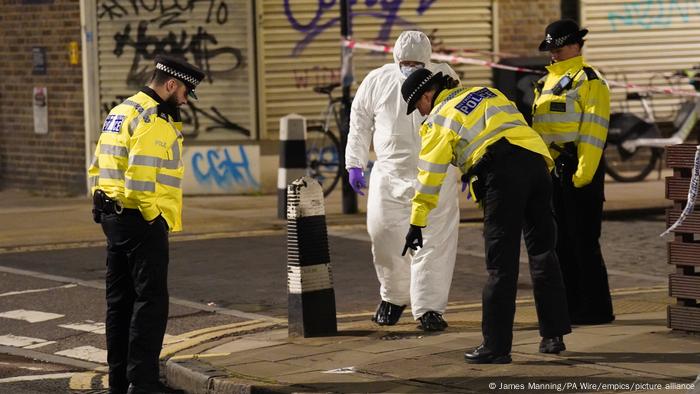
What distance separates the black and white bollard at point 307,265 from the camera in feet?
31.0

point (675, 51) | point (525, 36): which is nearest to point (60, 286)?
point (525, 36)

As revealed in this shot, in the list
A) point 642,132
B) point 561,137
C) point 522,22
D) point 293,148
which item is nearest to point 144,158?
point 561,137

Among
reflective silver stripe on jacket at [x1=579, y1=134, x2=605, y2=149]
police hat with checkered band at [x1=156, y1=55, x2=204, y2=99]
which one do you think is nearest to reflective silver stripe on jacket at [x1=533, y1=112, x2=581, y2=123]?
reflective silver stripe on jacket at [x1=579, y1=134, x2=605, y2=149]

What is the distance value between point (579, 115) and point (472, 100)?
4.65 ft

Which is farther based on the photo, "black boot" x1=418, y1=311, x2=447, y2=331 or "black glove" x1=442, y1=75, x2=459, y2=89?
"black boot" x1=418, y1=311, x2=447, y2=331

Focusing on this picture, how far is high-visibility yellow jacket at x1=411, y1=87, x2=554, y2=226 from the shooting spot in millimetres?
8344

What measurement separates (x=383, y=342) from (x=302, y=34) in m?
9.45

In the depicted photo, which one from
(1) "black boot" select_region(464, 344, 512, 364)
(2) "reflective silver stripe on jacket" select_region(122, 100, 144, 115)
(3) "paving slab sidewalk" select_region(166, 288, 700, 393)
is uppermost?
(2) "reflective silver stripe on jacket" select_region(122, 100, 144, 115)

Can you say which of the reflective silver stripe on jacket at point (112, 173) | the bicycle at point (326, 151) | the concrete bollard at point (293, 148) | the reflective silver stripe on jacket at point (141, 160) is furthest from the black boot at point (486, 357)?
the bicycle at point (326, 151)

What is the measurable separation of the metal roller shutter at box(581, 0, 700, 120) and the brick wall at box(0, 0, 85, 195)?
6433mm

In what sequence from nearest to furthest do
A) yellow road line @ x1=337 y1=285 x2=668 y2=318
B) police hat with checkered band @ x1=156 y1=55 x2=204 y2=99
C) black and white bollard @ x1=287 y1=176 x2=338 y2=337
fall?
1. police hat with checkered band @ x1=156 y1=55 x2=204 y2=99
2. black and white bollard @ x1=287 y1=176 x2=338 y2=337
3. yellow road line @ x1=337 y1=285 x2=668 y2=318

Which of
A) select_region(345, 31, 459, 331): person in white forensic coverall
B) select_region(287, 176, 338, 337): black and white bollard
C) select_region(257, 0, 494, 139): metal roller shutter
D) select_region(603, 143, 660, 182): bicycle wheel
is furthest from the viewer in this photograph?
select_region(603, 143, 660, 182): bicycle wheel

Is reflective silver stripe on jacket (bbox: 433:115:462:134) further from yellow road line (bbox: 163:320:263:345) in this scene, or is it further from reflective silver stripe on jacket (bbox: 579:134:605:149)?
yellow road line (bbox: 163:320:263:345)

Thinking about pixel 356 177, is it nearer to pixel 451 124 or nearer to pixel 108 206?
pixel 451 124
